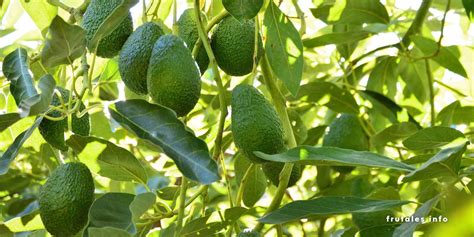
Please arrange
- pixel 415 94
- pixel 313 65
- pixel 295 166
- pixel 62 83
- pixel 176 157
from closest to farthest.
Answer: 1. pixel 176 157
2. pixel 295 166
3. pixel 62 83
4. pixel 415 94
5. pixel 313 65

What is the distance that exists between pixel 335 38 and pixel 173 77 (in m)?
0.60

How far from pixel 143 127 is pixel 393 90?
34.0 inches

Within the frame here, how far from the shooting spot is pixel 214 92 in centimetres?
171

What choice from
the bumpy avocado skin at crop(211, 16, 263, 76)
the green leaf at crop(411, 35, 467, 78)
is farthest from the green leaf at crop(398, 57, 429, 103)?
the bumpy avocado skin at crop(211, 16, 263, 76)

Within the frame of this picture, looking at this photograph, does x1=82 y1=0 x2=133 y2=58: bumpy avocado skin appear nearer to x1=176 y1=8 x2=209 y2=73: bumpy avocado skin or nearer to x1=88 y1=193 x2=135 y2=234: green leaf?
x1=176 y1=8 x2=209 y2=73: bumpy avocado skin

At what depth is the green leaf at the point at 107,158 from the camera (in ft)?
3.40

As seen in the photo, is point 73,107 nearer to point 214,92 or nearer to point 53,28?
point 53,28

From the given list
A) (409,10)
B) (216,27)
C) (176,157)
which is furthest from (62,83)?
(409,10)

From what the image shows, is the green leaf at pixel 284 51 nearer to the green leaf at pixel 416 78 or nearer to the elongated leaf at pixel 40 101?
the elongated leaf at pixel 40 101

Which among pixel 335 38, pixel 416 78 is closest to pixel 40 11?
pixel 335 38

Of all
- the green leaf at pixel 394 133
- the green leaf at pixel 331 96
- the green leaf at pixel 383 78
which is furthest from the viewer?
the green leaf at pixel 383 78

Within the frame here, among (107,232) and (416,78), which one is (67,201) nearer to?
(107,232)

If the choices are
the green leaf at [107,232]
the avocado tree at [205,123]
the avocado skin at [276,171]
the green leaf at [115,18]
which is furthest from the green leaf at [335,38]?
the green leaf at [107,232]

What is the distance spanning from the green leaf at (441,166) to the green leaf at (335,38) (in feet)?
1.77
